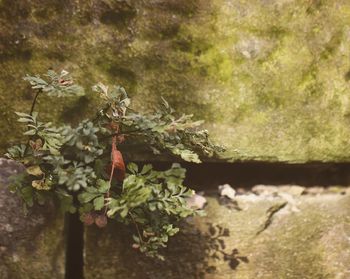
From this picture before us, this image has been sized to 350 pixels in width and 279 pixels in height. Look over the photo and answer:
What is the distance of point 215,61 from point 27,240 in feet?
4.26

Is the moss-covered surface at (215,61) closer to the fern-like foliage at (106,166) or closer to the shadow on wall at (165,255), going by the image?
the fern-like foliage at (106,166)

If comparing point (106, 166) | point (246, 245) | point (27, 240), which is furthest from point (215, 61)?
point (27, 240)

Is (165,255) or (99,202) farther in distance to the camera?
(165,255)

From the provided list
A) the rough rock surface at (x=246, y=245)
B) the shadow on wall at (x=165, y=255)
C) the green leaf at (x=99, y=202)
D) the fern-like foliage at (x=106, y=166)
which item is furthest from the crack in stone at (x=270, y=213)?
the green leaf at (x=99, y=202)

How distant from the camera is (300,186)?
2.54 m

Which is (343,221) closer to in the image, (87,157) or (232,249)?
(232,249)

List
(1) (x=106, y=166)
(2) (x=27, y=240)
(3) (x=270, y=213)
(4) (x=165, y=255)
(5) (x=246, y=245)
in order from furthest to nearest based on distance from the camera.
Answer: (3) (x=270, y=213) → (5) (x=246, y=245) → (4) (x=165, y=255) → (2) (x=27, y=240) → (1) (x=106, y=166)

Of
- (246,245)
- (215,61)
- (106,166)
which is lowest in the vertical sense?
(246,245)

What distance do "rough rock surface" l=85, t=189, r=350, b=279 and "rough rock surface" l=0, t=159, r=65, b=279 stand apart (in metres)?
0.16

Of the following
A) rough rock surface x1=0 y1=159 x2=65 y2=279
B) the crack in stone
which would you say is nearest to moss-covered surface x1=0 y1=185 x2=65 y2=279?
rough rock surface x1=0 y1=159 x2=65 y2=279

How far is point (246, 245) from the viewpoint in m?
2.22

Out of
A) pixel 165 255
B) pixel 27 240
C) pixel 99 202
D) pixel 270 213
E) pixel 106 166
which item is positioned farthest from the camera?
pixel 270 213

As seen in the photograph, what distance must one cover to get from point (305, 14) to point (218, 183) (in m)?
1.06

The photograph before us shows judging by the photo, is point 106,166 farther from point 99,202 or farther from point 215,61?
point 215,61
